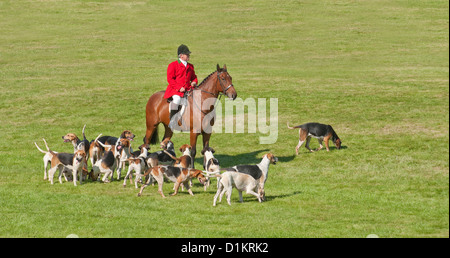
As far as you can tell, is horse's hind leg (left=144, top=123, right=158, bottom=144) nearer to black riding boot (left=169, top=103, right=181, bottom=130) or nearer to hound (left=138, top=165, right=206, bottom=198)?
black riding boot (left=169, top=103, right=181, bottom=130)

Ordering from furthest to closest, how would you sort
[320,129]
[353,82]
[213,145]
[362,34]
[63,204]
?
1. [362,34]
2. [353,82]
3. [213,145]
4. [320,129]
5. [63,204]

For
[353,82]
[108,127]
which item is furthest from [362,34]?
[108,127]

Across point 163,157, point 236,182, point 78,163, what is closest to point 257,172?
point 236,182

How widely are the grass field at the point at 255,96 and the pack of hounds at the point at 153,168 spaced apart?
1.38ft

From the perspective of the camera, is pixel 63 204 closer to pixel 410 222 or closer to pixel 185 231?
pixel 185 231

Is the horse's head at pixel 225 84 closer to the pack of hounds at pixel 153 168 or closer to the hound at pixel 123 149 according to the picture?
the pack of hounds at pixel 153 168

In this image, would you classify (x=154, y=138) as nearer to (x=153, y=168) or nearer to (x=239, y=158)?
(x=239, y=158)

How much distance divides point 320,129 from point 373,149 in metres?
2.17

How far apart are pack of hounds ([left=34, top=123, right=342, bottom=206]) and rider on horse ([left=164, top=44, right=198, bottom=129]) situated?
200cm

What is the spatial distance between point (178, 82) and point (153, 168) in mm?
4953

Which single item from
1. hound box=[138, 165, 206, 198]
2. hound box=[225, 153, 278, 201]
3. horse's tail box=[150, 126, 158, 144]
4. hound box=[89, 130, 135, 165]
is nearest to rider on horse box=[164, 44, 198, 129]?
horse's tail box=[150, 126, 158, 144]

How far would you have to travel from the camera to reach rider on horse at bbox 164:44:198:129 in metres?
21.0

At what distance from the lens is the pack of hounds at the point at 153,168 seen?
52.1ft

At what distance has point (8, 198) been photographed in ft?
56.7
